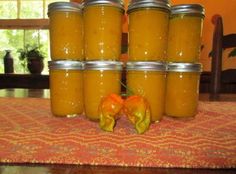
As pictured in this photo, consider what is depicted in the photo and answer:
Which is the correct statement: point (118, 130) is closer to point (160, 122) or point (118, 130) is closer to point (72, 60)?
point (160, 122)

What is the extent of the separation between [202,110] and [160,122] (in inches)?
11.1

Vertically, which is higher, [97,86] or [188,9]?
[188,9]

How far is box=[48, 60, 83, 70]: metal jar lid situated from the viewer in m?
0.79

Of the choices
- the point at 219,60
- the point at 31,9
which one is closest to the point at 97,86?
the point at 219,60

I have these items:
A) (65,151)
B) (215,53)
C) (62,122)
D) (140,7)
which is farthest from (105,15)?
(215,53)

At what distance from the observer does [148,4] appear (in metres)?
0.72

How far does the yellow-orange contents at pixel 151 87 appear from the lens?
72cm

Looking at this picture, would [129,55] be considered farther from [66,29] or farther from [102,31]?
[66,29]

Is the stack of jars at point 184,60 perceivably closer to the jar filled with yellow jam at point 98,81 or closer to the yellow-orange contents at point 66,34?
the jar filled with yellow jam at point 98,81

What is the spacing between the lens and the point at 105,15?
74cm

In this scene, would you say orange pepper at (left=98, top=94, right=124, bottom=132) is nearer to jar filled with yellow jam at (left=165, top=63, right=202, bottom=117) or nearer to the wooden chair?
jar filled with yellow jam at (left=165, top=63, right=202, bottom=117)

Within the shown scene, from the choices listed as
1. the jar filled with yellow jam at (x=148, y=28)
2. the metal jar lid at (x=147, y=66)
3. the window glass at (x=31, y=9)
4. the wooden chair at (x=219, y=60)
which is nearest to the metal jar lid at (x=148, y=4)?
the jar filled with yellow jam at (x=148, y=28)

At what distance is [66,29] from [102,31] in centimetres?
12

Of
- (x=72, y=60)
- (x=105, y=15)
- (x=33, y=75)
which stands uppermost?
(x=105, y=15)
